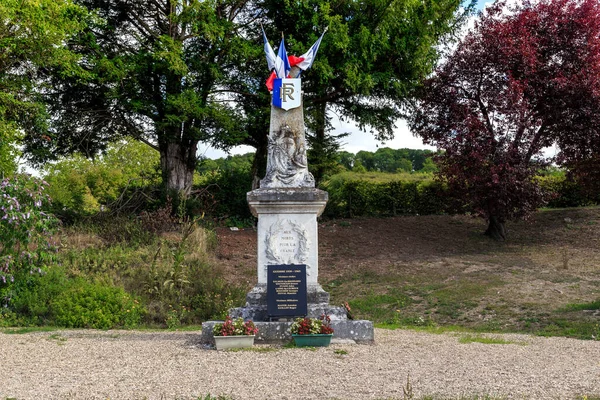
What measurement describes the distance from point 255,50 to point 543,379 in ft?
44.7

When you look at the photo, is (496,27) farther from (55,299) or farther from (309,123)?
(55,299)

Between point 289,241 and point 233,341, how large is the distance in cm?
186

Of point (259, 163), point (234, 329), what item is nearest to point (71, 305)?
point (234, 329)

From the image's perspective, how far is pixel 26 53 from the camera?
48.8 feet

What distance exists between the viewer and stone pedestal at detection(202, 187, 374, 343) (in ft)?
29.3

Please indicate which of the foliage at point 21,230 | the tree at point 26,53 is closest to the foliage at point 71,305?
the foliage at point 21,230

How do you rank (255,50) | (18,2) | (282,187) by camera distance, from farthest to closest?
(255,50), (18,2), (282,187)

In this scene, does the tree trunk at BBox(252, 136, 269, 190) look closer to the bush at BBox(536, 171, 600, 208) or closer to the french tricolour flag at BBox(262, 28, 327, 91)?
the french tricolour flag at BBox(262, 28, 327, 91)

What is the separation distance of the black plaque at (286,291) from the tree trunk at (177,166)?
10.7 m

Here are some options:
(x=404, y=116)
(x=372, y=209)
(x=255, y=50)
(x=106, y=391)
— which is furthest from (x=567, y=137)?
(x=106, y=391)

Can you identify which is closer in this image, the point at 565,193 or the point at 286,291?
the point at 286,291

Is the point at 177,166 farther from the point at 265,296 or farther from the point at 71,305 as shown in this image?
the point at 265,296

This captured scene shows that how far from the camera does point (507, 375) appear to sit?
636 cm

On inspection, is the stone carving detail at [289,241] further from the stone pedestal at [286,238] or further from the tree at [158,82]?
the tree at [158,82]
